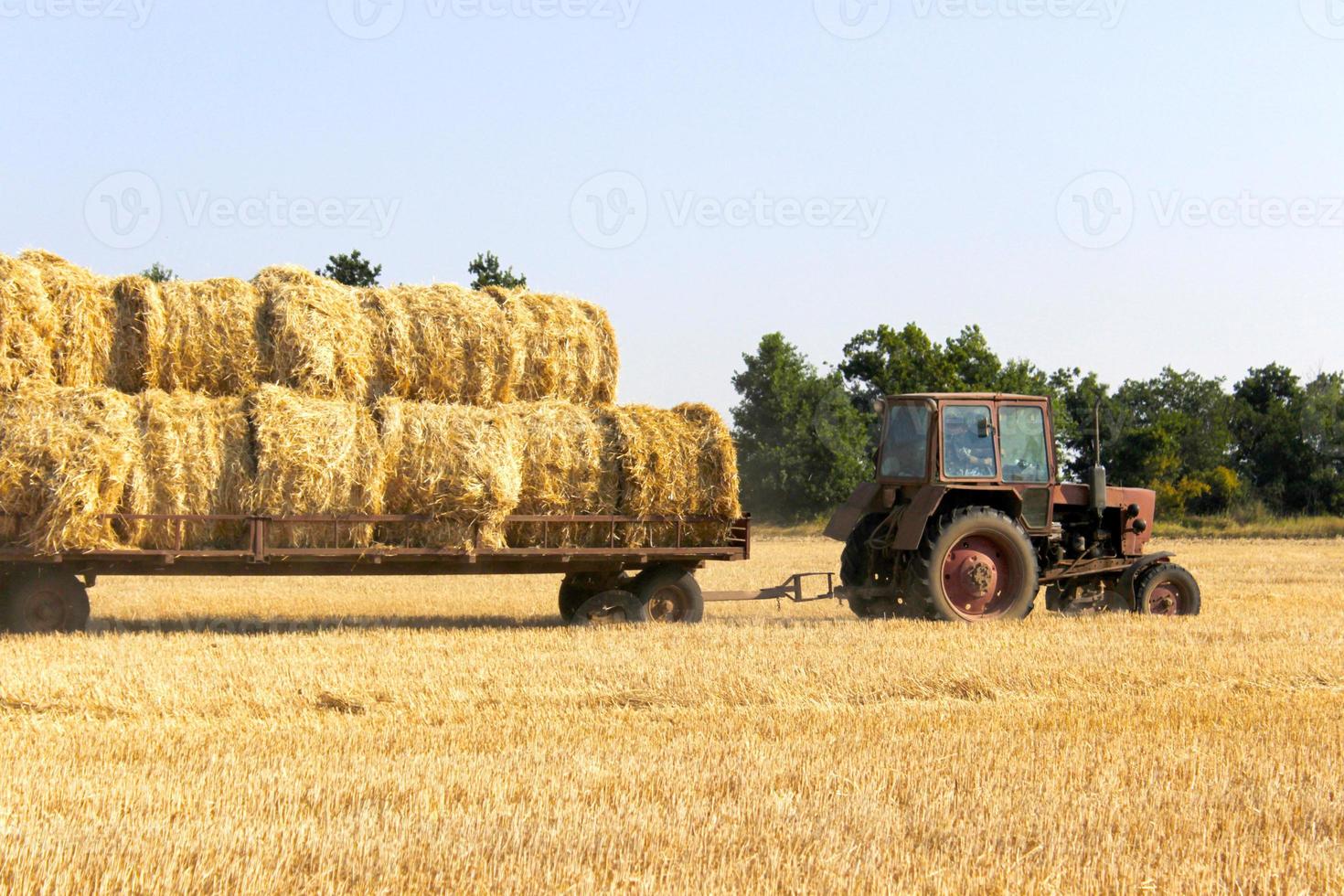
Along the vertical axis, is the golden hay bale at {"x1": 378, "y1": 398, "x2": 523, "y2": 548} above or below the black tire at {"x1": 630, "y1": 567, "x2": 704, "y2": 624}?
above

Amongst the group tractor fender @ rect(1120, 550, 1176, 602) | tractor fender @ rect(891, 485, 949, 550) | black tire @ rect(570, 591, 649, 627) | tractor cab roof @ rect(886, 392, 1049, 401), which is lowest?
black tire @ rect(570, 591, 649, 627)

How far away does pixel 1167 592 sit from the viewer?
1258 centimetres

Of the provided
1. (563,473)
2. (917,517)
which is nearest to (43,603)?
(563,473)

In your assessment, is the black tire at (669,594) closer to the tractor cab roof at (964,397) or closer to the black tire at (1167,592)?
the tractor cab roof at (964,397)

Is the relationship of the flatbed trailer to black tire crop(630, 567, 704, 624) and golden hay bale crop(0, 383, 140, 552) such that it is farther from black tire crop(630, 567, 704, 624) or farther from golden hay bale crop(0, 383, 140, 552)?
golden hay bale crop(0, 383, 140, 552)

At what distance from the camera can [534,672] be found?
884 cm

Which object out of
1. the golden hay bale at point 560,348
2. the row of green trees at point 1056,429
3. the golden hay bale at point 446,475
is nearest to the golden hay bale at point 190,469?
the golden hay bale at point 446,475

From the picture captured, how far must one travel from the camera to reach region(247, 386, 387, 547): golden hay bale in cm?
1034

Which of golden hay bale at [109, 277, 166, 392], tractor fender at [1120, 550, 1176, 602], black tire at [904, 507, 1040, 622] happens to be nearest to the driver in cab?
black tire at [904, 507, 1040, 622]

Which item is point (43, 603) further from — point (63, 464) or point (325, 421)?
point (325, 421)

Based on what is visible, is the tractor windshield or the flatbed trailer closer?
the flatbed trailer

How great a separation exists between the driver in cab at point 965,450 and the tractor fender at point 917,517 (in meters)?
0.26

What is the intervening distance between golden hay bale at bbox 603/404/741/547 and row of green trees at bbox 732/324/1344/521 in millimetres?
32495

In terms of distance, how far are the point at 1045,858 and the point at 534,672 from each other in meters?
4.63
